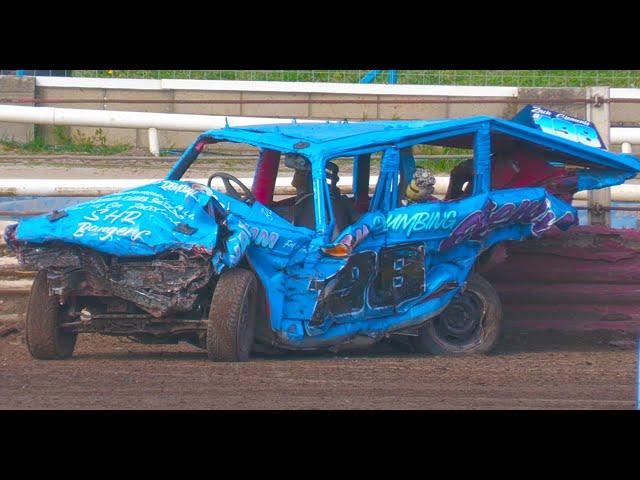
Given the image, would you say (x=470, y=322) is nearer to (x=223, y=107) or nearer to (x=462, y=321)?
(x=462, y=321)

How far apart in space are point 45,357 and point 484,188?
3.83 meters

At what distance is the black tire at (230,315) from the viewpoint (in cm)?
757

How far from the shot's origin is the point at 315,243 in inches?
313

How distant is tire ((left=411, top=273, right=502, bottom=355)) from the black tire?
5.53ft

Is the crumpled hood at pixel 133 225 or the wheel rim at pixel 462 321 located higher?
the crumpled hood at pixel 133 225

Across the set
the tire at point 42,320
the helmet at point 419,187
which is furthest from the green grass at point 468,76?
the tire at point 42,320

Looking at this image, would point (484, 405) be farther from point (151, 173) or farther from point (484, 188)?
point (151, 173)

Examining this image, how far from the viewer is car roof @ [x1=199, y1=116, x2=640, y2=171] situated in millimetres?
8367

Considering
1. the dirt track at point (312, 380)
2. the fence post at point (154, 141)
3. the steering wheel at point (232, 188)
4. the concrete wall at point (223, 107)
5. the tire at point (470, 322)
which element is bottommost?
the dirt track at point (312, 380)

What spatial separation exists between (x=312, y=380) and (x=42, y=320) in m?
2.13

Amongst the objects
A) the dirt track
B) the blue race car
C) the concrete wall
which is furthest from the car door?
the concrete wall

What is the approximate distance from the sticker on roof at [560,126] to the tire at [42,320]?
4.55m

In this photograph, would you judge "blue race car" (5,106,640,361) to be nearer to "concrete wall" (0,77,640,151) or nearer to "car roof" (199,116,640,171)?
"car roof" (199,116,640,171)

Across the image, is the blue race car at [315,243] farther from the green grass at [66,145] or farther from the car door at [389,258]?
the green grass at [66,145]
